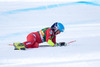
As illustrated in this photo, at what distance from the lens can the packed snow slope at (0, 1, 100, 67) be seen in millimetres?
2262

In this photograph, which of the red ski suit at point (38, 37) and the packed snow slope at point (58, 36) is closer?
the packed snow slope at point (58, 36)

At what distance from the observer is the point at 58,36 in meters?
3.86

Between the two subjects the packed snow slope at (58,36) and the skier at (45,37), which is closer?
the packed snow slope at (58,36)

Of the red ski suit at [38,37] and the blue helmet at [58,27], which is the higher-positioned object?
the blue helmet at [58,27]

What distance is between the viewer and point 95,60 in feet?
7.32

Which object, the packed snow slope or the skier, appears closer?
the packed snow slope

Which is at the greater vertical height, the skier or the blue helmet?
the blue helmet

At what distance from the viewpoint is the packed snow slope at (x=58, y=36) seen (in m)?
2.26

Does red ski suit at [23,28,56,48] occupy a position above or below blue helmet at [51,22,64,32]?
below

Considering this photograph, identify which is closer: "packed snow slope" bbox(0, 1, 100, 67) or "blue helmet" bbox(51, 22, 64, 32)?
"packed snow slope" bbox(0, 1, 100, 67)

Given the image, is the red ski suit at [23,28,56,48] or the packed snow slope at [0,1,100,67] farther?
the red ski suit at [23,28,56,48]

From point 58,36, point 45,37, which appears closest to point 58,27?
point 45,37

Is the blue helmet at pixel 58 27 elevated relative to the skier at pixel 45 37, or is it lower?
elevated
